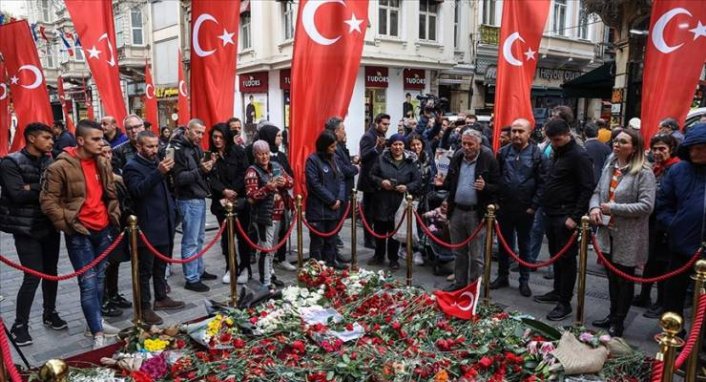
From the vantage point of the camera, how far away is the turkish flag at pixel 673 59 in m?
4.98

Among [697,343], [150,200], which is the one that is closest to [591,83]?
[697,343]

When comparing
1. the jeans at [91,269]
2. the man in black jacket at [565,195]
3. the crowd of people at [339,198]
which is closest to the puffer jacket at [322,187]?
the crowd of people at [339,198]

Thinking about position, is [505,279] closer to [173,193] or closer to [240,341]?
[240,341]

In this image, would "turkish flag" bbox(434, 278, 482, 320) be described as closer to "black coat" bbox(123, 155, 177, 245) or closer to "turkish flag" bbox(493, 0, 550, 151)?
"turkish flag" bbox(493, 0, 550, 151)

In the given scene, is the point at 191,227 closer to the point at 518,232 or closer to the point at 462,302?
the point at 462,302

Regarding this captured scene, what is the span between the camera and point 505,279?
6.05 m

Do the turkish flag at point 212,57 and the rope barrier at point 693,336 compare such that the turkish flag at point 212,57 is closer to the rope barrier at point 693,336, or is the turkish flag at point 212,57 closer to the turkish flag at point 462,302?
the turkish flag at point 462,302

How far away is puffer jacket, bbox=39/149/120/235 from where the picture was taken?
4082mm

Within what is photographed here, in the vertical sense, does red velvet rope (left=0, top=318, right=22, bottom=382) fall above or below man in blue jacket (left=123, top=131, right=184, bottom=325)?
below

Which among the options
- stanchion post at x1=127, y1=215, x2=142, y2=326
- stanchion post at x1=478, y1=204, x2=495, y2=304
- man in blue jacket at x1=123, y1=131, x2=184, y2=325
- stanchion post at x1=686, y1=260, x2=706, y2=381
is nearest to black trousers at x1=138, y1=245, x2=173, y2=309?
man in blue jacket at x1=123, y1=131, x2=184, y2=325

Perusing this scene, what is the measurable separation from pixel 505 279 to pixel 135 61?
30646 millimetres

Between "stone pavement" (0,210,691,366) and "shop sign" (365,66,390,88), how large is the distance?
14.3m

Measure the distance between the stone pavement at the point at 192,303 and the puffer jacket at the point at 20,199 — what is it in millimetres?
1054

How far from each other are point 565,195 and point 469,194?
972mm
